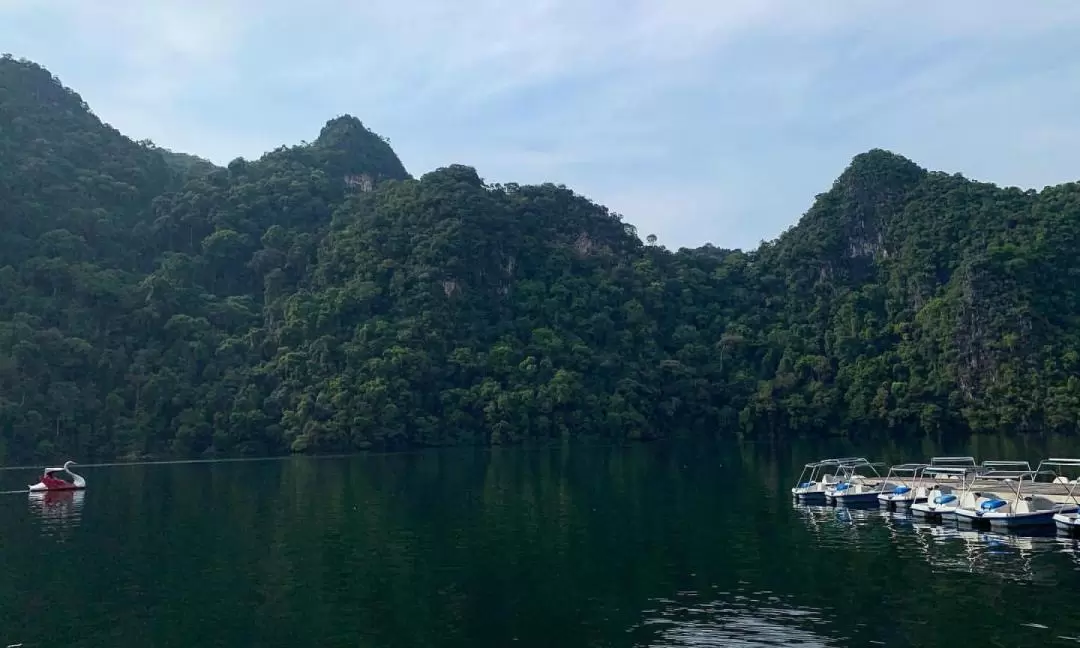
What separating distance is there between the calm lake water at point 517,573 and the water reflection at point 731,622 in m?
0.09

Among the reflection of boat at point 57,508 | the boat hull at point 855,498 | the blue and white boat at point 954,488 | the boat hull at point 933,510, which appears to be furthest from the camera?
the boat hull at point 855,498

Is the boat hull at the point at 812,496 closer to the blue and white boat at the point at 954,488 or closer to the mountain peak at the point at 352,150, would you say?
the blue and white boat at the point at 954,488

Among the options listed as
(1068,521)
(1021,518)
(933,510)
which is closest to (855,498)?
(933,510)

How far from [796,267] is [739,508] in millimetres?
120267

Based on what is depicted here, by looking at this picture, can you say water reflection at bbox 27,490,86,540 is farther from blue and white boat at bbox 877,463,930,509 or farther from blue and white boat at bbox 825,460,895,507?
blue and white boat at bbox 877,463,930,509

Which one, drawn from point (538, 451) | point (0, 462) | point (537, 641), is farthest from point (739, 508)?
point (0, 462)

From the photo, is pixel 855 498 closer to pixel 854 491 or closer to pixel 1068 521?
pixel 854 491

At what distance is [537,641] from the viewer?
2291 cm

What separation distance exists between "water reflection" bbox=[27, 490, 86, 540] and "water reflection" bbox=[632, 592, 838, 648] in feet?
103

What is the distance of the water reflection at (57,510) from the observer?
4575 centimetres

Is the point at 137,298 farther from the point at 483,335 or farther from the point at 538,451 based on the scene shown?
the point at 538,451

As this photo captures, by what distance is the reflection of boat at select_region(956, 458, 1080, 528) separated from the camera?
3722 cm

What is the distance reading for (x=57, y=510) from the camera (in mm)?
54125

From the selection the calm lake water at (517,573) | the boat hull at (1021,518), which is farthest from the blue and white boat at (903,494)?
the boat hull at (1021,518)
